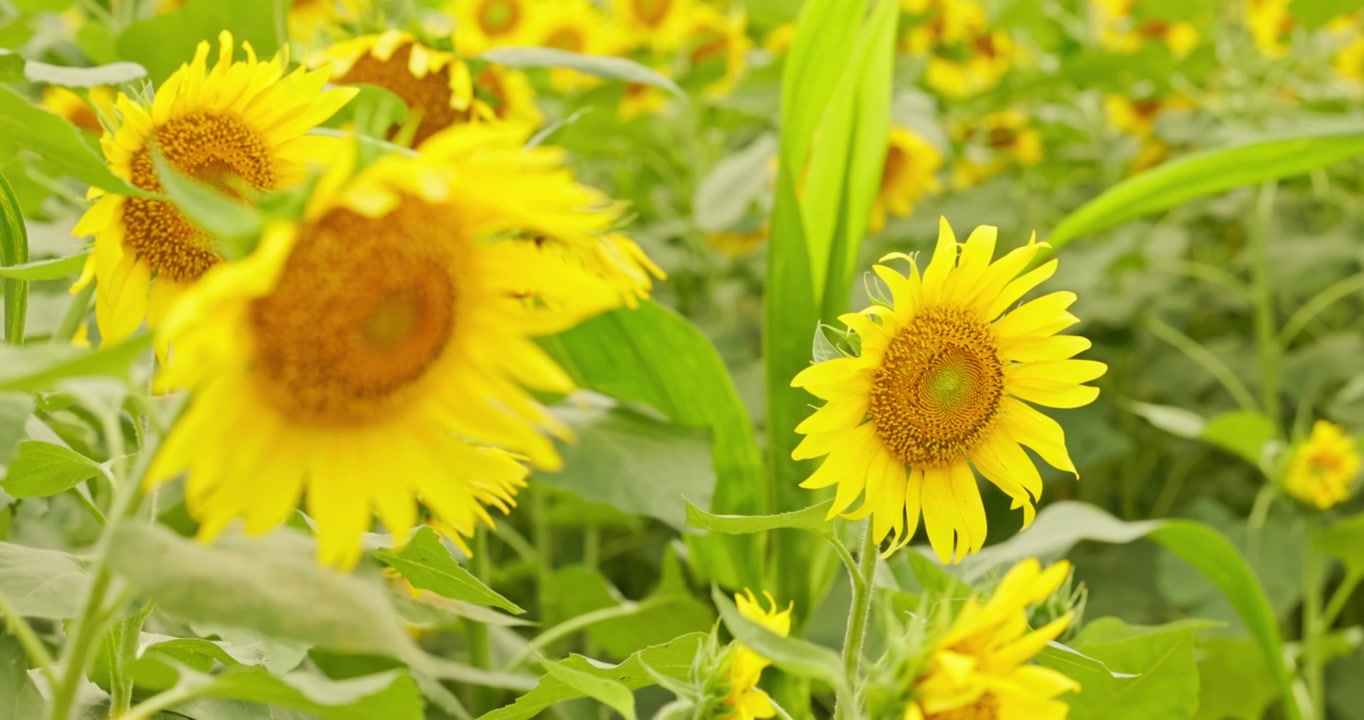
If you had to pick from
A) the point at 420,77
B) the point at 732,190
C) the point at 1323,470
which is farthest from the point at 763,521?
the point at 1323,470

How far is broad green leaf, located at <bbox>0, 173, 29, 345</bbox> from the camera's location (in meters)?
0.47

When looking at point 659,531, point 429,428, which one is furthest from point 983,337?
point 659,531

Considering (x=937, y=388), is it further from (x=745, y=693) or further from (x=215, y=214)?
(x=215, y=214)

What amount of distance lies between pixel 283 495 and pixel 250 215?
7cm

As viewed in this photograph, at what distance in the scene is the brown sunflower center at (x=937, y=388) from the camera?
0.46 meters

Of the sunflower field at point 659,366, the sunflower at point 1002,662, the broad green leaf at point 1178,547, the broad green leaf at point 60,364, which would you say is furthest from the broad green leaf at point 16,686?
Answer: the broad green leaf at point 1178,547

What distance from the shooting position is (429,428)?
0.33 meters

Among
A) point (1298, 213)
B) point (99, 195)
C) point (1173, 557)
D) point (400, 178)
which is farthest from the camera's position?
point (1298, 213)

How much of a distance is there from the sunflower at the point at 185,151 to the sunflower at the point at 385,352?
122mm

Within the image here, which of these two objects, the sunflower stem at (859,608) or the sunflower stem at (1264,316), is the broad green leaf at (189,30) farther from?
the sunflower stem at (1264,316)

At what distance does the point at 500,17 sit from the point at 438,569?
99 centimetres

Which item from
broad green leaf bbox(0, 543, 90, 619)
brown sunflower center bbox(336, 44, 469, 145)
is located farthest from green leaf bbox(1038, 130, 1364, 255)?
broad green leaf bbox(0, 543, 90, 619)

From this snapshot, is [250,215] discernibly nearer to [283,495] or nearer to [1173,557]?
[283,495]

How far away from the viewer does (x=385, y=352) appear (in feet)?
1.05
